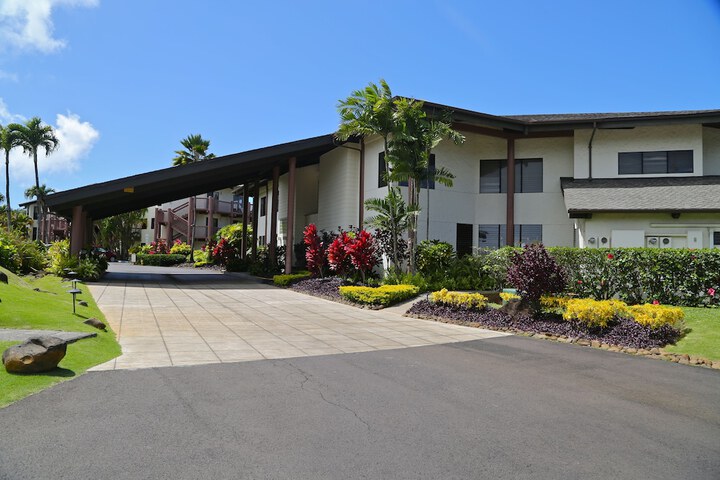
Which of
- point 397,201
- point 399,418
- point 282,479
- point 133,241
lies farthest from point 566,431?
point 133,241

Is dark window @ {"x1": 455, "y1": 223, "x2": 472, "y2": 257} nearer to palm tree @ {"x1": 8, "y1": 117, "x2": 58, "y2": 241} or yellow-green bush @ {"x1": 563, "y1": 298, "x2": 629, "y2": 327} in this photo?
yellow-green bush @ {"x1": 563, "y1": 298, "x2": 629, "y2": 327}

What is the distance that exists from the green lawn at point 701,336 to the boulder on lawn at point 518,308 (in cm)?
293

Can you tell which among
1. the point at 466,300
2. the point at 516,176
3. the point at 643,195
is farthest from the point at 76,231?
the point at 643,195

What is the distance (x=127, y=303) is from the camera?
42.4ft

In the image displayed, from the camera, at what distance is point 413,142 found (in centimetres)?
1622

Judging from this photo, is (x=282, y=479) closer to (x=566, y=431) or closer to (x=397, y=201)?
(x=566, y=431)

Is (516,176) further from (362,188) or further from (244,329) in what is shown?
(244,329)

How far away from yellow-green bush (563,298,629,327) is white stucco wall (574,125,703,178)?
10.6 meters

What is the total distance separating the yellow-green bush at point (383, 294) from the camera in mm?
13586

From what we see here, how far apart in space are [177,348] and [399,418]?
438 centimetres

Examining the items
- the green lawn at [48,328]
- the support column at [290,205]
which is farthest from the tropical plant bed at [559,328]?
the support column at [290,205]

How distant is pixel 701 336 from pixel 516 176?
475 inches

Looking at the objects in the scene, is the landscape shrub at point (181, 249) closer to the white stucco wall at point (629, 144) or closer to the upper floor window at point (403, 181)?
the upper floor window at point (403, 181)

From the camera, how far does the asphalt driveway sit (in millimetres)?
3391
